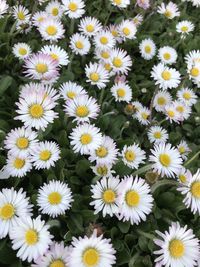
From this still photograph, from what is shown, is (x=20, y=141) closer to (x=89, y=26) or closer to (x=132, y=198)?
(x=132, y=198)

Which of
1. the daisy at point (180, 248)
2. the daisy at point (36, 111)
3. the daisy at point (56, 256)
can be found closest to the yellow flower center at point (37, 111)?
the daisy at point (36, 111)

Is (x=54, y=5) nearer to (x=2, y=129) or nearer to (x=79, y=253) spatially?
(x=2, y=129)

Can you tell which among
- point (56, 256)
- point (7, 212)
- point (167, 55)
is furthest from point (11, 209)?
point (167, 55)

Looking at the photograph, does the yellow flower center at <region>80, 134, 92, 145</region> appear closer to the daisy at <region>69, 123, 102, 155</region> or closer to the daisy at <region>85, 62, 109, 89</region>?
the daisy at <region>69, 123, 102, 155</region>

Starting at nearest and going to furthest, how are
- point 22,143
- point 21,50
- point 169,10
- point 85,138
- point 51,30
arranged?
point 22,143 → point 85,138 → point 21,50 → point 51,30 → point 169,10

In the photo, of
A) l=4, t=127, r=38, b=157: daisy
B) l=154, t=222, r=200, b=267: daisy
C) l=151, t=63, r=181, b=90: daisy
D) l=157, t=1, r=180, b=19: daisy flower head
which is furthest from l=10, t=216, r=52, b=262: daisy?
l=157, t=1, r=180, b=19: daisy flower head
